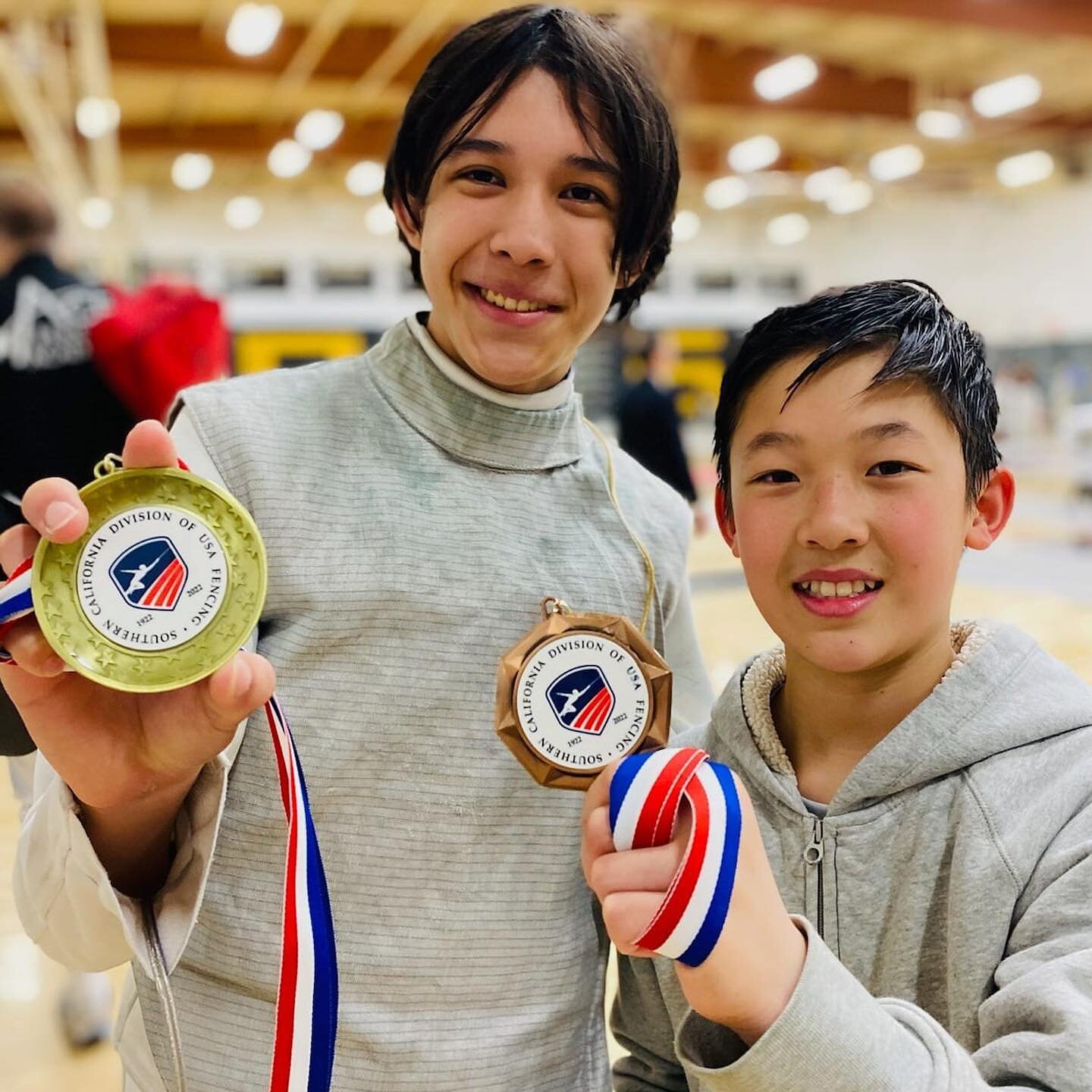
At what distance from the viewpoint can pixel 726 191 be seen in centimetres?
1691

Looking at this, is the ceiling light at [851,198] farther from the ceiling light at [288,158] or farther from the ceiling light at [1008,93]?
the ceiling light at [288,158]

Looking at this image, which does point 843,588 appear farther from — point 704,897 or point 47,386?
point 47,386

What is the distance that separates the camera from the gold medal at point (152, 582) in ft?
2.60

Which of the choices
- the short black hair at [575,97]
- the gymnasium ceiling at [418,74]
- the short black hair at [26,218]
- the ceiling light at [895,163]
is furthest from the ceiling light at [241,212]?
the short black hair at [575,97]

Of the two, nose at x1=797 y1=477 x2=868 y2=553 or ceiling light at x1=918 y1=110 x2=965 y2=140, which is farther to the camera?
ceiling light at x1=918 y1=110 x2=965 y2=140

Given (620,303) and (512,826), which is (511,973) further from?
(620,303)

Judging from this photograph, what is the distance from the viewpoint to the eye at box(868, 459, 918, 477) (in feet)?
3.26

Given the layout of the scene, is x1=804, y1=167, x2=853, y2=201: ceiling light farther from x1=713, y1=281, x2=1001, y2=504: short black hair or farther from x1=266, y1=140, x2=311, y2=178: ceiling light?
x1=713, y1=281, x2=1001, y2=504: short black hair

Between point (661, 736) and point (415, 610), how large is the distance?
11.1 inches

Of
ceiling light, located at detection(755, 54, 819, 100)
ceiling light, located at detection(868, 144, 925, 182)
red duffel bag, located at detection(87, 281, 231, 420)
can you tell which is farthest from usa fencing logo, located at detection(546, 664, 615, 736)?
ceiling light, located at detection(868, 144, 925, 182)

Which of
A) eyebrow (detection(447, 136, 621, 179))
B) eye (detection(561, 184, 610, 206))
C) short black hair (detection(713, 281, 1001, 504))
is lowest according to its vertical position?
short black hair (detection(713, 281, 1001, 504))

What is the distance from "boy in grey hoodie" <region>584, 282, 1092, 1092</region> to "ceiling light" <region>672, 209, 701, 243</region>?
52.8 feet

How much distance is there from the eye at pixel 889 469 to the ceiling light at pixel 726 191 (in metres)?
15.9

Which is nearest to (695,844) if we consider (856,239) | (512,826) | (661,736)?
(661,736)
